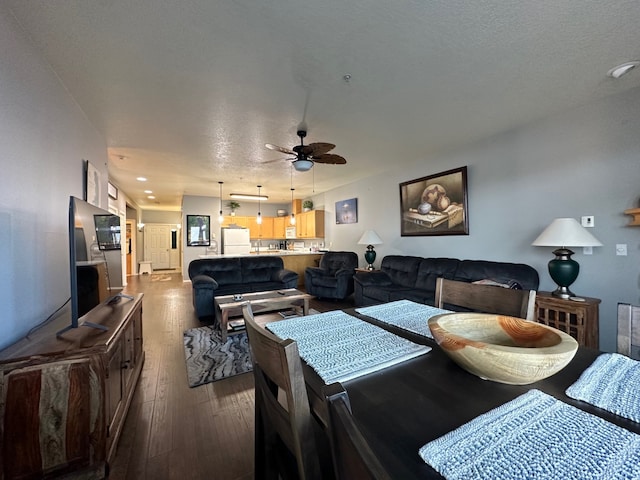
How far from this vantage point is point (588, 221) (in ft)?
8.71

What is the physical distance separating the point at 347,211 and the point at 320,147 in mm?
3498

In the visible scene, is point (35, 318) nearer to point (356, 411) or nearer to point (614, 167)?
point (356, 411)

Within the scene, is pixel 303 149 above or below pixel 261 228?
above

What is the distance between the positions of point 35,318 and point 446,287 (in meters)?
2.67

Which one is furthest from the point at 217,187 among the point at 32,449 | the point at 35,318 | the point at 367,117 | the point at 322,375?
the point at 322,375

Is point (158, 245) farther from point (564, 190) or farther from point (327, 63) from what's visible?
point (564, 190)

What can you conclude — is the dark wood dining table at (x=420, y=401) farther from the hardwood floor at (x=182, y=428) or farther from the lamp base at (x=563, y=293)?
the lamp base at (x=563, y=293)

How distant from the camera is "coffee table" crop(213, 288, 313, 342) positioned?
10.0 feet

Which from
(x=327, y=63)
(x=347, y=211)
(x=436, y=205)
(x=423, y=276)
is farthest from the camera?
(x=347, y=211)

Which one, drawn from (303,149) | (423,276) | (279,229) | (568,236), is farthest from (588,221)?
(279,229)

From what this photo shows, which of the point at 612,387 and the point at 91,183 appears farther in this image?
the point at 91,183

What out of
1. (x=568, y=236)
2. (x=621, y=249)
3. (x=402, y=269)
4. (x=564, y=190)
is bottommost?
(x=402, y=269)

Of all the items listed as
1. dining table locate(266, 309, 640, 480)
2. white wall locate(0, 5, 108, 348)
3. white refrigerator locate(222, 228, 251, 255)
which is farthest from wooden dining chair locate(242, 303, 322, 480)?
white refrigerator locate(222, 228, 251, 255)

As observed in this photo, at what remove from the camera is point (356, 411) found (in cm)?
66
